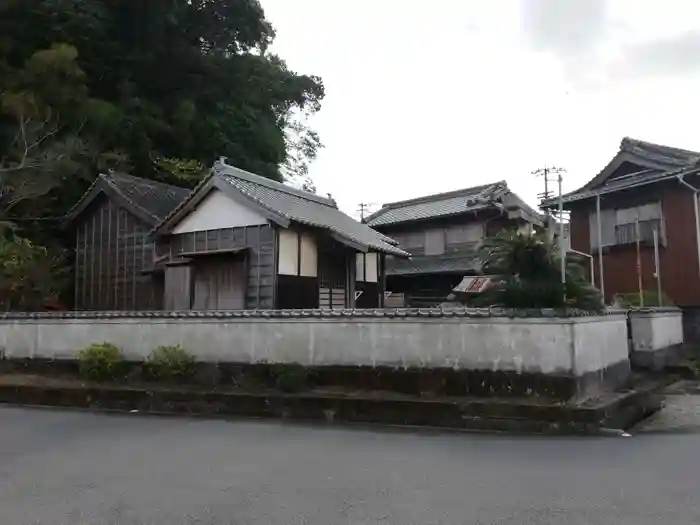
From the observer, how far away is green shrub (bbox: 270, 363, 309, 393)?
10.8m

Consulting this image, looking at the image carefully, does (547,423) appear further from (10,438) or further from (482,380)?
(10,438)

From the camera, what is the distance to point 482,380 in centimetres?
962

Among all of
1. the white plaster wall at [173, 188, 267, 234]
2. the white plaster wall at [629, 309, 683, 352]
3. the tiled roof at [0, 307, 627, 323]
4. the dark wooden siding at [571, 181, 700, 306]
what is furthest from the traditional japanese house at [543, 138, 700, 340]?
the white plaster wall at [173, 188, 267, 234]

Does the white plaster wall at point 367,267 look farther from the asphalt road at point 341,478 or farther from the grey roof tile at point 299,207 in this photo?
the asphalt road at point 341,478

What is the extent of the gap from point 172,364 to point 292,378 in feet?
9.38

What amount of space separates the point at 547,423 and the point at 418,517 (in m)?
4.33

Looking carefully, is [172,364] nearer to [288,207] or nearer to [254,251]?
[254,251]

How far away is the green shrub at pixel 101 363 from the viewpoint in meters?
12.6

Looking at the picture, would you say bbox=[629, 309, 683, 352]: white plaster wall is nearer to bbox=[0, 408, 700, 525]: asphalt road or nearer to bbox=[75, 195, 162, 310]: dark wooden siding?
bbox=[0, 408, 700, 525]: asphalt road

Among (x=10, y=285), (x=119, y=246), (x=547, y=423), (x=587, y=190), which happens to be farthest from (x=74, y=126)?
(x=547, y=423)

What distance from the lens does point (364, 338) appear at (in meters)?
10.7

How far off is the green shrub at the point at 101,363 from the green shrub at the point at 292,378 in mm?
3878

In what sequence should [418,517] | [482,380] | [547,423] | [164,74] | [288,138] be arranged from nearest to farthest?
[418,517] → [547,423] → [482,380] → [164,74] → [288,138]

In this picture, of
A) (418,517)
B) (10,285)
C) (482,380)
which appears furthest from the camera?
(10,285)
